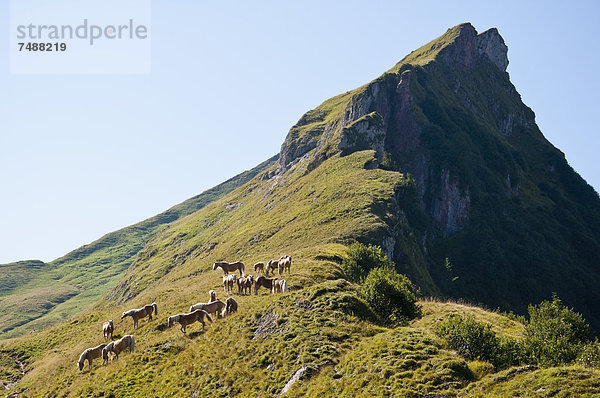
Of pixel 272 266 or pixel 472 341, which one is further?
pixel 272 266

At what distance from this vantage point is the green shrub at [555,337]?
2222 cm

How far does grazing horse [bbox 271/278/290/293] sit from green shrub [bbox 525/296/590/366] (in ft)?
67.9

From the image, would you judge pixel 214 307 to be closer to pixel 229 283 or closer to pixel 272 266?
pixel 229 283

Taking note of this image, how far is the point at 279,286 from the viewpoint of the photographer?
37969 mm

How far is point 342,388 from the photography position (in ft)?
69.9

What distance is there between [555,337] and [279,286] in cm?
2334

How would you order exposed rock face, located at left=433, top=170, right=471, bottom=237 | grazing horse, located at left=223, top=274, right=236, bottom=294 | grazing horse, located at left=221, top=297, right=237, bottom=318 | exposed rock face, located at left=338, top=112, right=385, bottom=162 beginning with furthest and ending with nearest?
exposed rock face, located at left=433, top=170, right=471, bottom=237 → exposed rock face, located at left=338, top=112, right=385, bottom=162 → grazing horse, located at left=223, top=274, right=236, bottom=294 → grazing horse, located at left=221, top=297, right=237, bottom=318

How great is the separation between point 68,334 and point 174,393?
116 feet

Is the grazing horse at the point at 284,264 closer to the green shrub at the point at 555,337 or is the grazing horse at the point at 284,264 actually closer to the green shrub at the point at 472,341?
the green shrub at the point at 472,341

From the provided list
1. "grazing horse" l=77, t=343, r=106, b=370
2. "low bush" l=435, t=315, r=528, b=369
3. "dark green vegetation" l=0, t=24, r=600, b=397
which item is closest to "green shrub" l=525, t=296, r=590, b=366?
"dark green vegetation" l=0, t=24, r=600, b=397

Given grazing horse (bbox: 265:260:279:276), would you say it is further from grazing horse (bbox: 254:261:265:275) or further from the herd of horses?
the herd of horses

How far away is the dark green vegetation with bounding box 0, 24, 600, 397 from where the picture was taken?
22516 millimetres

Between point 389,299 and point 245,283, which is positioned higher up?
point 245,283

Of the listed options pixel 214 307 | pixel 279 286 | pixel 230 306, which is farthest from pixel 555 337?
pixel 214 307
